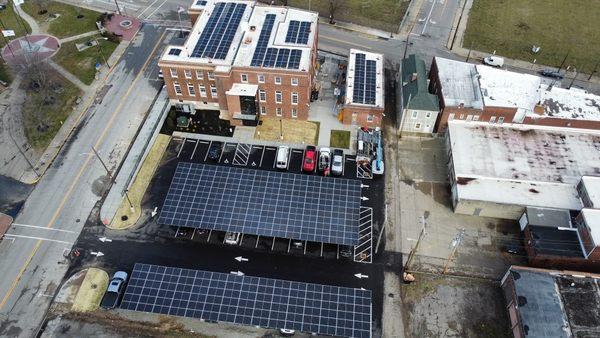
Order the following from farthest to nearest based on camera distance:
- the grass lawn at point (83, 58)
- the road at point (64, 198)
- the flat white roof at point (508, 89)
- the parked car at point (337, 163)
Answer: the grass lawn at point (83, 58) < the flat white roof at point (508, 89) < the parked car at point (337, 163) < the road at point (64, 198)

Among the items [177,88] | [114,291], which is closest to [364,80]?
[177,88]

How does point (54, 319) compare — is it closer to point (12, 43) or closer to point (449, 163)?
point (449, 163)

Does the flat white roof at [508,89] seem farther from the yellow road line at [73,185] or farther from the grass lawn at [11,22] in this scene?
the grass lawn at [11,22]

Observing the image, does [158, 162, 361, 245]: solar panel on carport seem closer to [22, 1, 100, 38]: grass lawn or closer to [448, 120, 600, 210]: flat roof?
[448, 120, 600, 210]: flat roof

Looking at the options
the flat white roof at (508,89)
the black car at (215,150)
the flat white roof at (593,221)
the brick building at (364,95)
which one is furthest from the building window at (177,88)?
the flat white roof at (593,221)

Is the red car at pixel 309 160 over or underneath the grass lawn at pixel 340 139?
underneath

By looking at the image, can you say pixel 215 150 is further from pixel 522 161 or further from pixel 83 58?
pixel 522 161
